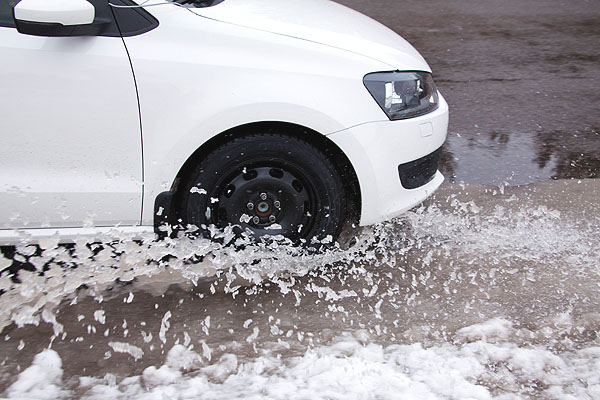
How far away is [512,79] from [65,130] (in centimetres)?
534

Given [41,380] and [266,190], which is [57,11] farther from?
[41,380]

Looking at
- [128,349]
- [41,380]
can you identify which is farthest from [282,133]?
[41,380]

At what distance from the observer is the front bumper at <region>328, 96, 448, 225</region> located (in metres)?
3.07

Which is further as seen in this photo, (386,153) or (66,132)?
(386,153)

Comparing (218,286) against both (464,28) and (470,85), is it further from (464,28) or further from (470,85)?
(464,28)

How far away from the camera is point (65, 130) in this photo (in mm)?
2824

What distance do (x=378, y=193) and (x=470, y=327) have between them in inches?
31.3

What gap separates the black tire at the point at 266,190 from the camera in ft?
10.00

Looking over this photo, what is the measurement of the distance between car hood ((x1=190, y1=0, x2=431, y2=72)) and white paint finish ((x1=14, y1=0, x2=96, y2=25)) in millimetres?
532

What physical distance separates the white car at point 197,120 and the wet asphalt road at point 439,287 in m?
0.37

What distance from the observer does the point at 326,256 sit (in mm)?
3453

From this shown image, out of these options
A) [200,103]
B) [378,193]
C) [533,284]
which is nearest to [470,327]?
[533,284]

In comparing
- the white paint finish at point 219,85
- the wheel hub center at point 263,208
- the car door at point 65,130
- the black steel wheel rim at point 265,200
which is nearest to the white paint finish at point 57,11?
the car door at point 65,130

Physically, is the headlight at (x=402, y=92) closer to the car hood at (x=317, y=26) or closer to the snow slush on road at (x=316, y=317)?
the car hood at (x=317, y=26)
